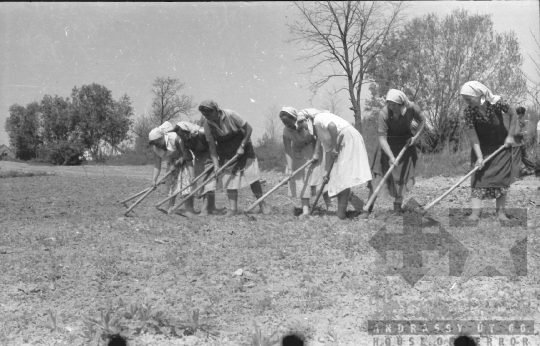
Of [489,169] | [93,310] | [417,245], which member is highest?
[489,169]

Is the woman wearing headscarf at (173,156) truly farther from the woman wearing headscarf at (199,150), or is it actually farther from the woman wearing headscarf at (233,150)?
the woman wearing headscarf at (233,150)

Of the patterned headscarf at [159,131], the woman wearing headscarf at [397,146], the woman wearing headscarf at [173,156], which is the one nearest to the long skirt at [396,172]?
the woman wearing headscarf at [397,146]

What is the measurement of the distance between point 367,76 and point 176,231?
54.9ft

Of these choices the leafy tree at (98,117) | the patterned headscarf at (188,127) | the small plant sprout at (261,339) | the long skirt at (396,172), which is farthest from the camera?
the leafy tree at (98,117)

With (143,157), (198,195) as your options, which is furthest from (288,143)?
(143,157)

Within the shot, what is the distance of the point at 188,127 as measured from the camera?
7477 millimetres

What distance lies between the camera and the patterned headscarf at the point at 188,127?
739cm

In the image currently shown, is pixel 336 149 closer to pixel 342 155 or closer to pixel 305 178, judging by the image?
pixel 342 155

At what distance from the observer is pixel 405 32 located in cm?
2103

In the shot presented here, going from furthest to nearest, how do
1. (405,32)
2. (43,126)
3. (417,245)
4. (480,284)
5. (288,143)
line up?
(43,126) → (405,32) → (288,143) → (417,245) → (480,284)

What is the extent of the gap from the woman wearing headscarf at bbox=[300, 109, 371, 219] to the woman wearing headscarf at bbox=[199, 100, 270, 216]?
42.3 inches

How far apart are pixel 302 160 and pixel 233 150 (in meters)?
0.88

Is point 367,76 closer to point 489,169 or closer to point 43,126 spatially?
point 489,169

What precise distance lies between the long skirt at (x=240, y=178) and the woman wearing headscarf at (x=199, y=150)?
15 cm
